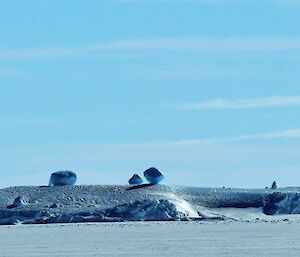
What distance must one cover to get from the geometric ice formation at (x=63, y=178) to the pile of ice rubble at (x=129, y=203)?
0.71 m

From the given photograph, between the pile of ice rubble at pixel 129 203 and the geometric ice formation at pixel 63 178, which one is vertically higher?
the geometric ice formation at pixel 63 178

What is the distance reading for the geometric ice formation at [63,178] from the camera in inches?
2185

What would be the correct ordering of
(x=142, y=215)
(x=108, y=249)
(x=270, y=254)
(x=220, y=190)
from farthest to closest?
(x=220, y=190) < (x=142, y=215) < (x=108, y=249) < (x=270, y=254)

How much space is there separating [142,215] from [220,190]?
875 centimetres

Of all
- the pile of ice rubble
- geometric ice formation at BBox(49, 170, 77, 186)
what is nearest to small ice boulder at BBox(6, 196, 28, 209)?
the pile of ice rubble

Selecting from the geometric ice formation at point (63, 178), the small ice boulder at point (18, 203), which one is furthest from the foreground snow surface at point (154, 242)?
the geometric ice formation at point (63, 178)

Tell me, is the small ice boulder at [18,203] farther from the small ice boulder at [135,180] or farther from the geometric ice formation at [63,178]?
the small ice boulder at [135,180]

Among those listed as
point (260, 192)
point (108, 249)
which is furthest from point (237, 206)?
point (108, 249)

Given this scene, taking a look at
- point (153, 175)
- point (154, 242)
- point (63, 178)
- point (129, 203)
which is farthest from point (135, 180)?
point (154, 242)

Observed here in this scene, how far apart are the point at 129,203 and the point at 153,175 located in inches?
249

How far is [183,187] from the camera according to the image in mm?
57125

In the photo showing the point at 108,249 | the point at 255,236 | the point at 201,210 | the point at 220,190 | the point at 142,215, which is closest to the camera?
the point at 108,249

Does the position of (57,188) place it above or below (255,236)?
above

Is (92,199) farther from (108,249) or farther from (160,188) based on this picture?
(108,249)
